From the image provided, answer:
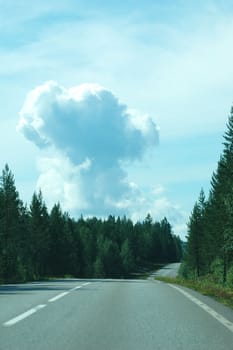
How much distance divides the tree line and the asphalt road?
27.8 metres

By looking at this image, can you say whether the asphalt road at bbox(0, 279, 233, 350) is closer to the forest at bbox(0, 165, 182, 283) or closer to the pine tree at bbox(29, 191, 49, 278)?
the forest at bbox(0, 165, 182, 283)

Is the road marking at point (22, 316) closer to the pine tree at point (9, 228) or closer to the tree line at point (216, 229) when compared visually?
the tree line at point (216, 229)

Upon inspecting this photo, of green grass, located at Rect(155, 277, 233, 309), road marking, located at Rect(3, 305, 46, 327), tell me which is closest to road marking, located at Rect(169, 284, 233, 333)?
green grass, located at Rect(155, 277, 233, 309)

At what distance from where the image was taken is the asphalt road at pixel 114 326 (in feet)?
30.0

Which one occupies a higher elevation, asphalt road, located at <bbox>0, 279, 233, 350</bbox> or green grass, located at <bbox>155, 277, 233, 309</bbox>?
green grass, located at <bbox>155, 277, 233, 309</bbox>

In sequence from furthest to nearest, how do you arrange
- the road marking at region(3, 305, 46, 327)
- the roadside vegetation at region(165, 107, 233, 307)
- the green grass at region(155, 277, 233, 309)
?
the roadside vegetation at region(165, 107, 233, 307) < the green grass at region(155, 277, 233, 309) < the road marking at region(3, 305, 46, 327)

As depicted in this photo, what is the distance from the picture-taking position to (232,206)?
42281 millimetres

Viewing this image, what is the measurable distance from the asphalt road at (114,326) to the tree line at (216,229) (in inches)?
1095

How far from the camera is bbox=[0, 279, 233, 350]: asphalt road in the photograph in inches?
360

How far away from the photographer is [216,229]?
6769 cm

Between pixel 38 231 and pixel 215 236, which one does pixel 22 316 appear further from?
pixel 38 231

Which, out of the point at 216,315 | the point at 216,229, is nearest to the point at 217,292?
the point at 216,315

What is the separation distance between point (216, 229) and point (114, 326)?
5739 cm

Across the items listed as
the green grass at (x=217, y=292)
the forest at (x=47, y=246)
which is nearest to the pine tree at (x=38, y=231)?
the forest at (x=47, y=246)
